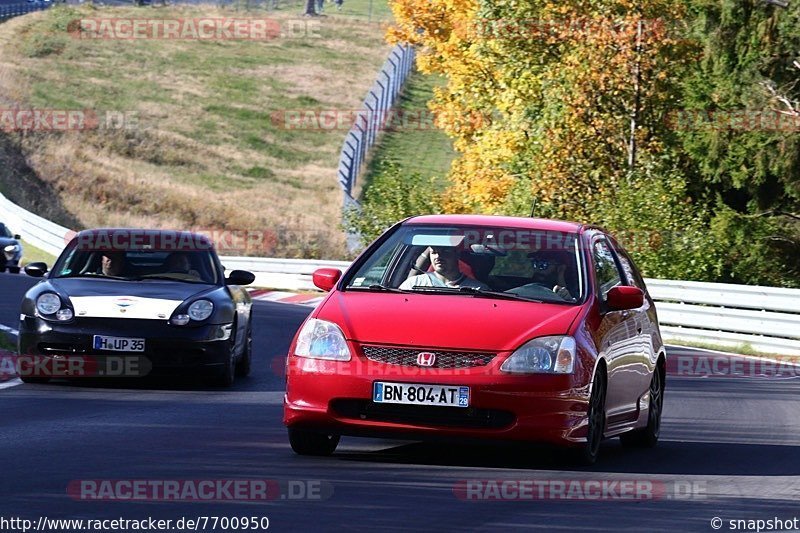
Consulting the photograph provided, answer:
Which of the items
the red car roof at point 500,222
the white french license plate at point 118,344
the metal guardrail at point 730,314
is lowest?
the metal guardrail at point 730,314

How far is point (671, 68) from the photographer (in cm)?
3559

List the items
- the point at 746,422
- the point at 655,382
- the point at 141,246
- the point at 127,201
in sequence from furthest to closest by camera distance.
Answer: the point at 127,201 → the point at 141,246 → the point at 746,422 → the point at 655,382

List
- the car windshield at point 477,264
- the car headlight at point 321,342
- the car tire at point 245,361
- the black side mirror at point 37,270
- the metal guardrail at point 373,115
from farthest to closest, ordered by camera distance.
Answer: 1. the metal guardrail at point 373,115
2. the car tire at point 245,361
3. the black side mirror at point 37,270
4. the car windshield at point 477,264
5. the car headlight at point 321,342

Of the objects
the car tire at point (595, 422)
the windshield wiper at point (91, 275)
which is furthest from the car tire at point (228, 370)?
the car tire at point (595, 422)

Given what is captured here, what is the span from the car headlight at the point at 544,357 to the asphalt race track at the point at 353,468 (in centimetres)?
60

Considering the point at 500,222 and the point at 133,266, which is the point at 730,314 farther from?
the point at 500,222

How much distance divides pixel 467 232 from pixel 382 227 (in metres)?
27.6

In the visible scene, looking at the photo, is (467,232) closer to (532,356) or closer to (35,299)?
(532,356)

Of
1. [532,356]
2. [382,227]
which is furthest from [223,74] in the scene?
[532,356]

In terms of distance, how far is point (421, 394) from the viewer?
9273 millimetres
